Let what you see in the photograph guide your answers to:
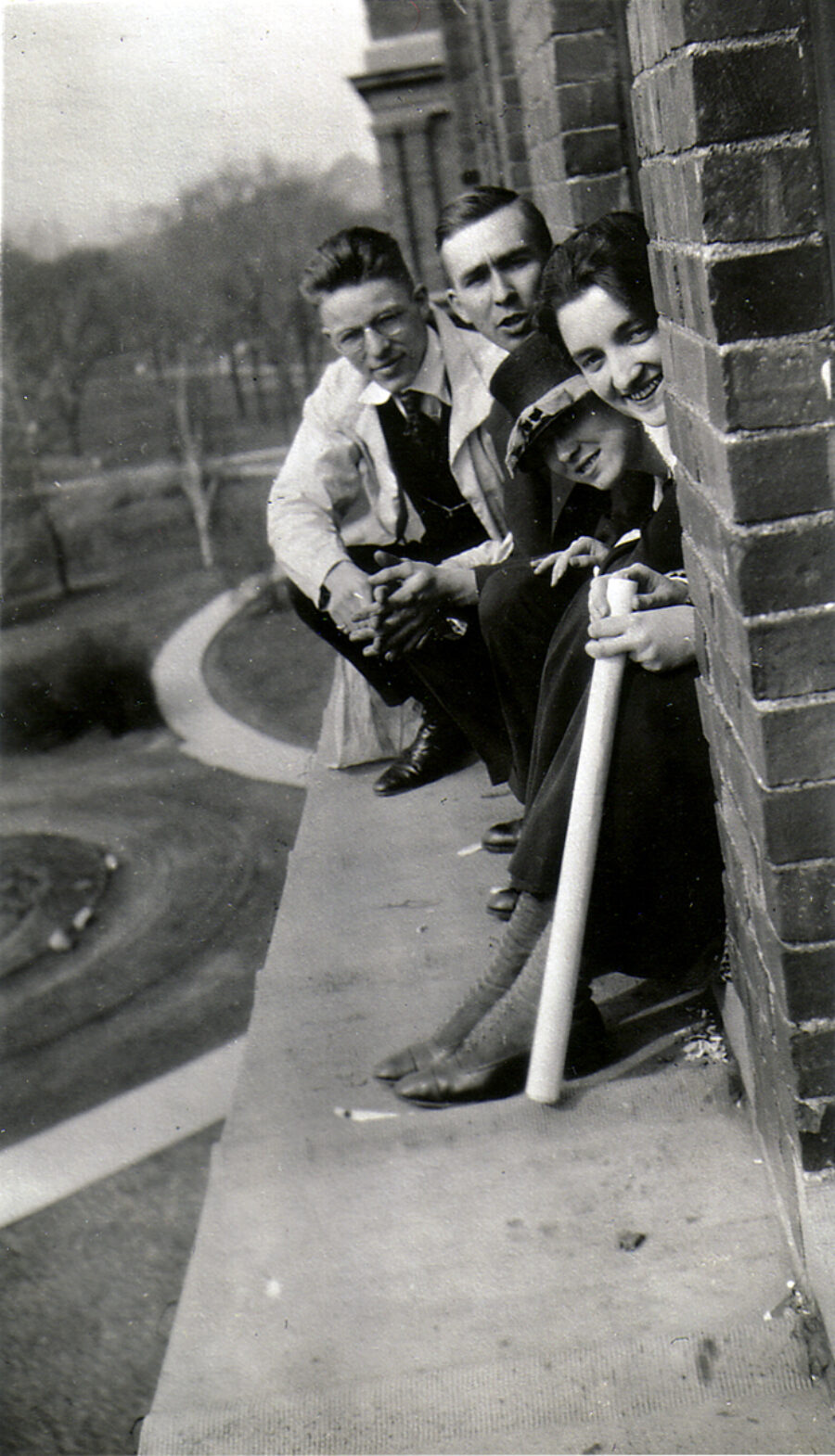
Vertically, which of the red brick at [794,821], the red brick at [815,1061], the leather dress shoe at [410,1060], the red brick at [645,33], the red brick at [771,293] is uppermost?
the red brick at [645,33]

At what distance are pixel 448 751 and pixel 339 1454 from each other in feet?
7.03

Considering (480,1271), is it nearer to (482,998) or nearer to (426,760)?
(482,998)

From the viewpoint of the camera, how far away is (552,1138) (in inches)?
71.7

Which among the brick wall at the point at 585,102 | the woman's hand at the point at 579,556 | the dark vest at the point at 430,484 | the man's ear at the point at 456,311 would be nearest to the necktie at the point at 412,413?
the dark vest at the point at 430,484

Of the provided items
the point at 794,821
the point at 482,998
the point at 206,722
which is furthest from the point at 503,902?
the point at 206,722

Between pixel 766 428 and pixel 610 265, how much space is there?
848mm

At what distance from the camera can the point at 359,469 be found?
11.6 feet

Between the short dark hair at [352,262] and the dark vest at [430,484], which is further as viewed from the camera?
the dark vest at [430,484]

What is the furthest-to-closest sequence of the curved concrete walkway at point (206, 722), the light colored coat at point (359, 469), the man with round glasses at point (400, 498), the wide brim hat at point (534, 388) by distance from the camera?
the curved concrete walkway at point (206, 722)
the light colored coat at point (359, 469)
the man with round glasses at point (400, 498)
the wide brim hat at point (534, 388)

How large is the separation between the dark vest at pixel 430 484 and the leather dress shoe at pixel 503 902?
3.74ft

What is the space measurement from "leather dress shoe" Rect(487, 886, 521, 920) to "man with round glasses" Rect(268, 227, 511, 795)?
0.52 m

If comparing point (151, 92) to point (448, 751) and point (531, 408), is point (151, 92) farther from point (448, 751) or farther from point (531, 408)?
point (531, 408)

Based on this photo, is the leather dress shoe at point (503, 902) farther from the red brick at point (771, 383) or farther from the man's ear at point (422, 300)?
the man's ear at point (422, 300)

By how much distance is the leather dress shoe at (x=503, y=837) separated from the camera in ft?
9.11
